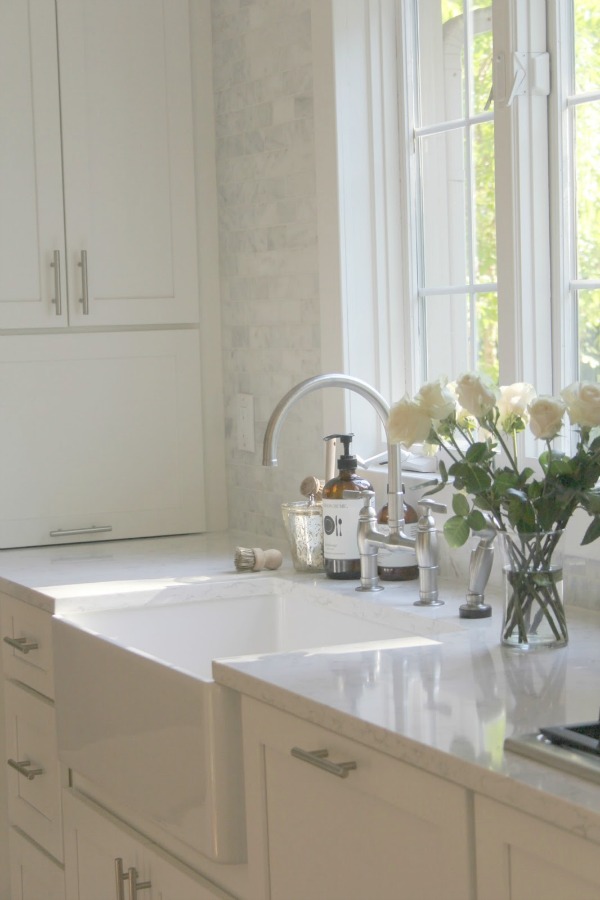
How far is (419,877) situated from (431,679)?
310 mm

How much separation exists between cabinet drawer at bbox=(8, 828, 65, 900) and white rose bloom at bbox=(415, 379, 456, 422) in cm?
134

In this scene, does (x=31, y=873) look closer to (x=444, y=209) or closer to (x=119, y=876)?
(x=119, y=876)

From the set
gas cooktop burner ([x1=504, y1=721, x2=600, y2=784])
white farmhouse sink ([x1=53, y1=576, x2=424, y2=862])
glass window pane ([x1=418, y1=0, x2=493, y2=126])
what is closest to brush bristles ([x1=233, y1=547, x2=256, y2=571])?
white farmhouse sink ([x1=53, y1=576, x2=424, y2=862])

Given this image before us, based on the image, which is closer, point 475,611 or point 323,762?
point 323,762

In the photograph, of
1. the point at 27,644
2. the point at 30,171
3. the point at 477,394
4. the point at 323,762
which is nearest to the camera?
the point at 323,762

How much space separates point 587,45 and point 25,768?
185 cm

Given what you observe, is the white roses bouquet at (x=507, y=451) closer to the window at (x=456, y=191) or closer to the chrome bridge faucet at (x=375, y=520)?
the chrome bridge faucet at (x=375, y=520)

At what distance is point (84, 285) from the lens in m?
3.27

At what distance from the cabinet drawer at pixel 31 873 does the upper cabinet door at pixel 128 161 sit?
1274 millimetres

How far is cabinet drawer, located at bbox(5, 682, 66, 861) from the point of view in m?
2.64

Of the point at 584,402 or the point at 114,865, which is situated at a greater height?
the point at 584,402

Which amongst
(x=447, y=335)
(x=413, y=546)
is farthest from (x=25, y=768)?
(x=447, y=335)

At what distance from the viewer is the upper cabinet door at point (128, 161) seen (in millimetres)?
3232

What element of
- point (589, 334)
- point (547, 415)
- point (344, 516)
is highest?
point (589, 334)
